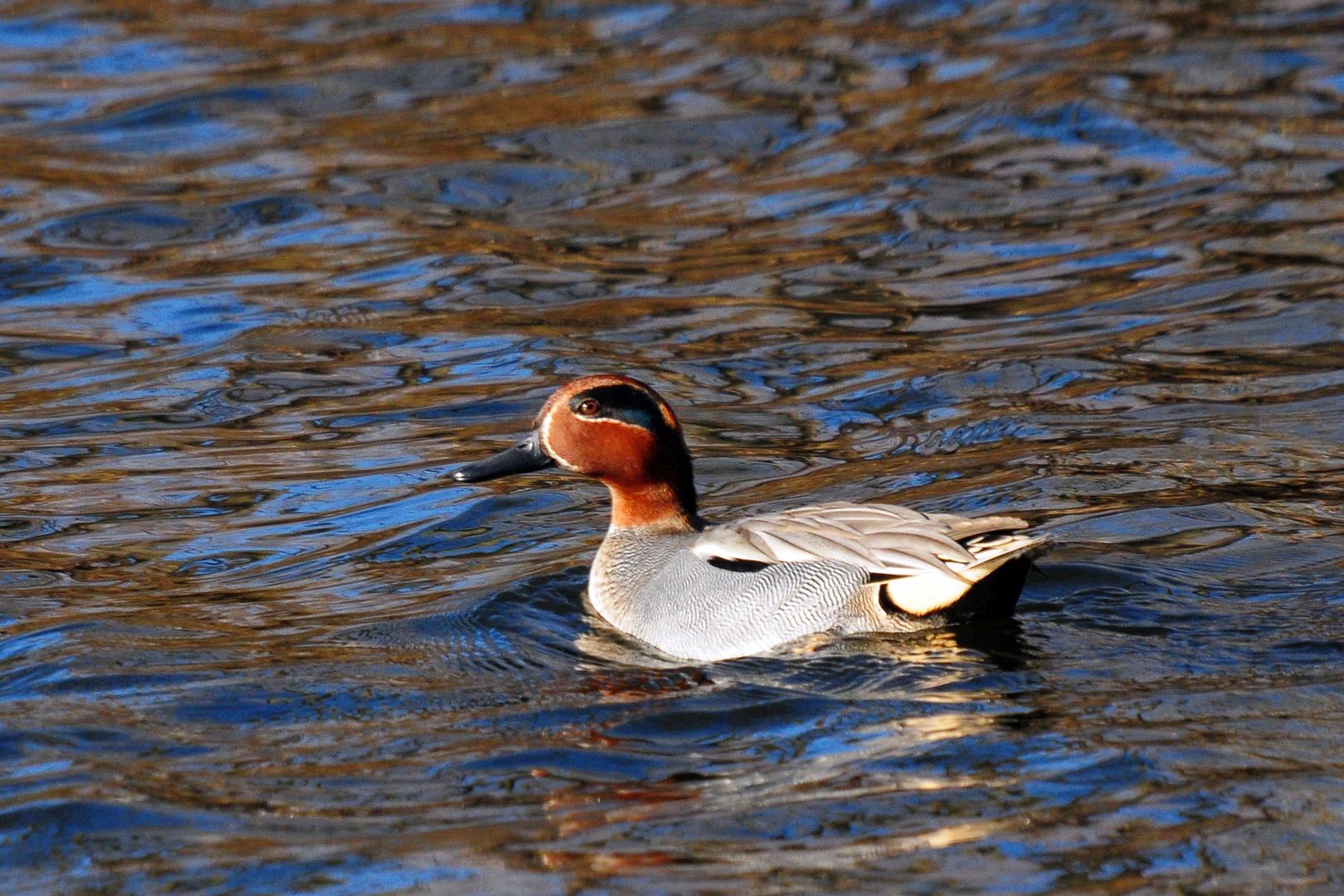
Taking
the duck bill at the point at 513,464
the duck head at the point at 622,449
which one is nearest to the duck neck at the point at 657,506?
the duck head at the point at 622,449

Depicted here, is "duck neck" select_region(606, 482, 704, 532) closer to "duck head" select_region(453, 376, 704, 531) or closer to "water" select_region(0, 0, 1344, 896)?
"duck head" select_region(453, 376, 704, 531)

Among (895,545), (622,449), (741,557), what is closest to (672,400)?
(622,449)

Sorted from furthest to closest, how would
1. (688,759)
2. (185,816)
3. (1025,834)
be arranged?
(688,759) < (185,816) < (1025,834)

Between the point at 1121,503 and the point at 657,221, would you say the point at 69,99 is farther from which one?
the point at 1121,503

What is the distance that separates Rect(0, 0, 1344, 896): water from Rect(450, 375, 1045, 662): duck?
5.3 inches

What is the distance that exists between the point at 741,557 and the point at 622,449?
0.76 metres

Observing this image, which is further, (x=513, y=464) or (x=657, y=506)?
(x=513, y=464)

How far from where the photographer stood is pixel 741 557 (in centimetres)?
611

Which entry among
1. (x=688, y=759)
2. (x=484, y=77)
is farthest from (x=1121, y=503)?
(x=484, y=77)

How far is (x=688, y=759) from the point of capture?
5082mm

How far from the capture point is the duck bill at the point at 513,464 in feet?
22.3

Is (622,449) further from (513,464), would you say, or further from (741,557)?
(741,557)

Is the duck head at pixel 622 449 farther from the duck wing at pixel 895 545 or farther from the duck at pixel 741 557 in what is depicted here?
the duck wing at pixel 895 545

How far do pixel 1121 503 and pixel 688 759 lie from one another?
275 centimetres
